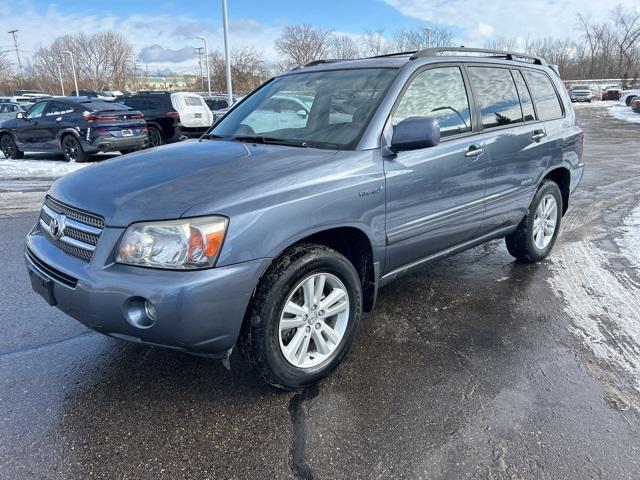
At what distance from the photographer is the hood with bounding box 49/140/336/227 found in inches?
98.0

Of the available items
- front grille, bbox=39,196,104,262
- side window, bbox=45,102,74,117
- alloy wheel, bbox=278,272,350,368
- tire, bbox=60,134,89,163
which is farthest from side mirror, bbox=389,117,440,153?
side window, bbox=45,102,74,117

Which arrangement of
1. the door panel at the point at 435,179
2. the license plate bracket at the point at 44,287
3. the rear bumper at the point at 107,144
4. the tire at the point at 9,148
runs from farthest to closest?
the tire at the point at 9,148, the rear bumper at the point at 107,144, the door panel at the point at 435,179, the license plate bracket at the point at 44,287

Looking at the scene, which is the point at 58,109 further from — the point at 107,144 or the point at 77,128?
the point at 107,144

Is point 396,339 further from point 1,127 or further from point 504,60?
point 1,127

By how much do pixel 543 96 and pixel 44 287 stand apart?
4.45 m

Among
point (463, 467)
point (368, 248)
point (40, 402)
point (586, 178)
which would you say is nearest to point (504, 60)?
point (368, 248)

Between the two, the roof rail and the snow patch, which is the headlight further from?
the snow patch

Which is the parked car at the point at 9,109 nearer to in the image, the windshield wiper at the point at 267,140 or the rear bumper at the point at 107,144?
the rear bumper at the point at 107,144

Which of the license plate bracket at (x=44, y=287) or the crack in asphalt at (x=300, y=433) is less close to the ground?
the license plate bracket at (x=44, y=287)

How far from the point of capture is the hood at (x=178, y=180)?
2488mm

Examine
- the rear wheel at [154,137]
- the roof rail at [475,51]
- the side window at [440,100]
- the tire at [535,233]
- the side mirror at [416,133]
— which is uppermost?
the roof rail at [475,51]

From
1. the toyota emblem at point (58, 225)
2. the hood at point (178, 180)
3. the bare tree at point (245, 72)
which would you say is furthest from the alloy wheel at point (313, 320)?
the bare tree at point (245, 72)

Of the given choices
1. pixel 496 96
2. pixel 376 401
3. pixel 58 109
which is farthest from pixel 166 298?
pixel 58 109

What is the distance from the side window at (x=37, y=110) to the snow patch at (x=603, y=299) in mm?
12299
